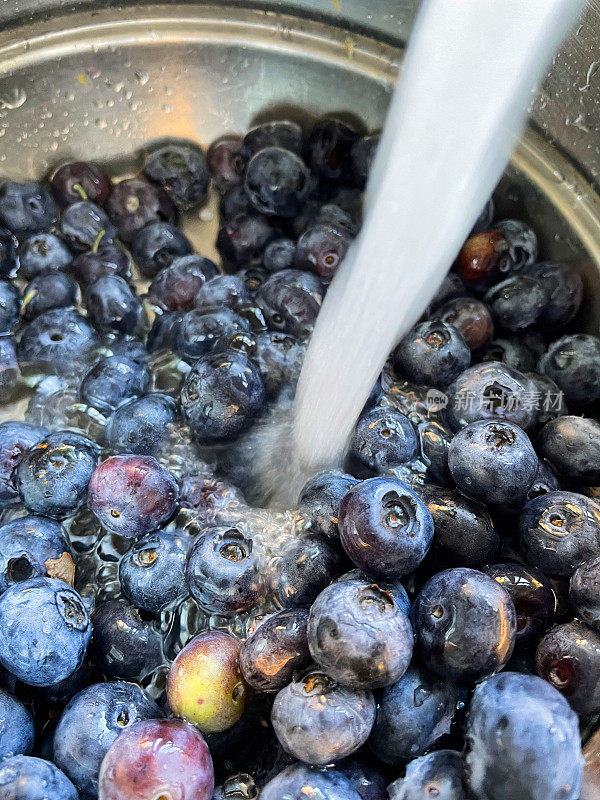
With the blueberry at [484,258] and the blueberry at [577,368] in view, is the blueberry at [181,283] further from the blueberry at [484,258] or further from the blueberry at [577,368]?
the blueberry at [577,368]

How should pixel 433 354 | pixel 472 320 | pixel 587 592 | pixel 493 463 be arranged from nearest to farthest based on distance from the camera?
pixel 587 592, pixel 493 463, pixel 433 354, pixel 472 320

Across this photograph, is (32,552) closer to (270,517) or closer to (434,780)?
(270,517)

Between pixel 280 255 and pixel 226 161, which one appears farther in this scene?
pixel 226 161

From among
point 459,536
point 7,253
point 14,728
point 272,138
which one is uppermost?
point 272,138

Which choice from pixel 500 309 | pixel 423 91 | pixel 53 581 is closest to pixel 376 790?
pixel 53 581

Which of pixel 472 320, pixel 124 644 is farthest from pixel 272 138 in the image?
pixel 124 644

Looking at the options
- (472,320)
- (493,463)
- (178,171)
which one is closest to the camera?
(493,463)

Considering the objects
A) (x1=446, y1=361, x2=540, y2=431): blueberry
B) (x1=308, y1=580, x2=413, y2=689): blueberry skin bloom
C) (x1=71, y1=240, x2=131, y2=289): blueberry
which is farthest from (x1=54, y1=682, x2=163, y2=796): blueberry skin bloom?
(x1=71, y1=240, x2=131, y2=289): blueberry
